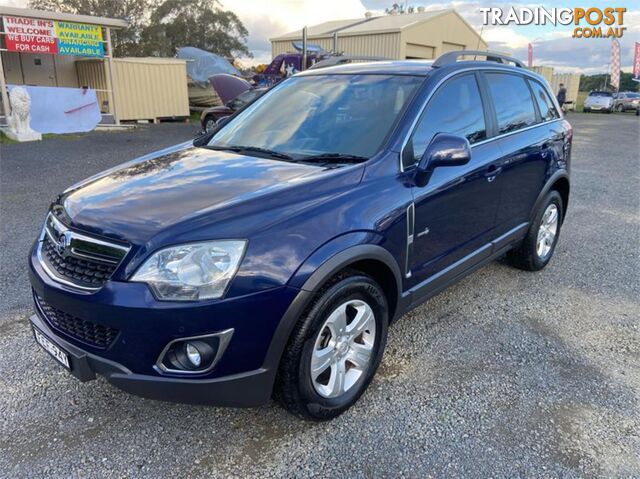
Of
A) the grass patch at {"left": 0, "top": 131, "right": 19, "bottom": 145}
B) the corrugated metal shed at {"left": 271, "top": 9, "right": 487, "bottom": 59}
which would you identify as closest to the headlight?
the grass patch at {"left": 0, "top": 131, "right": 19, "bottom": 145}

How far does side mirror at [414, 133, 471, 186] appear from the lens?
2.77 m

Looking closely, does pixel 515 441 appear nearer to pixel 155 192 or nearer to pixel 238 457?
pixel 238 457

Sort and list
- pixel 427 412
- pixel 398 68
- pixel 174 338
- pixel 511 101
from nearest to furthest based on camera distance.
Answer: pixel 174 338 → pixel 427 412 → pixel 398 68 → pixel 511 101

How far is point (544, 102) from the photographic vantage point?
462 cm

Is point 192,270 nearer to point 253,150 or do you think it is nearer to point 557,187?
point 253,150

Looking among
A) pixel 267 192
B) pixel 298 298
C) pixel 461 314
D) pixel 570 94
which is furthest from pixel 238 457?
pixel 570 94

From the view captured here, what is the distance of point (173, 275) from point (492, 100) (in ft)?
9.19

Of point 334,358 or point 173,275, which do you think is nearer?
point 173,275

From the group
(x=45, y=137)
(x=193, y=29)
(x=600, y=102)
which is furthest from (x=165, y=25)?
(x=600, y=102)

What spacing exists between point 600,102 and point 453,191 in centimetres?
3616

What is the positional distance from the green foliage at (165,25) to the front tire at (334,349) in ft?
103

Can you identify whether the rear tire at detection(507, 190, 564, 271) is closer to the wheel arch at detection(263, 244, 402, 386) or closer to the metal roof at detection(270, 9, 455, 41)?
the wheel arch at detection(263, 244, 402, 386)

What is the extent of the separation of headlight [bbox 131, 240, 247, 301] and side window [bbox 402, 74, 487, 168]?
1245 mm

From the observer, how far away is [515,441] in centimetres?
253
